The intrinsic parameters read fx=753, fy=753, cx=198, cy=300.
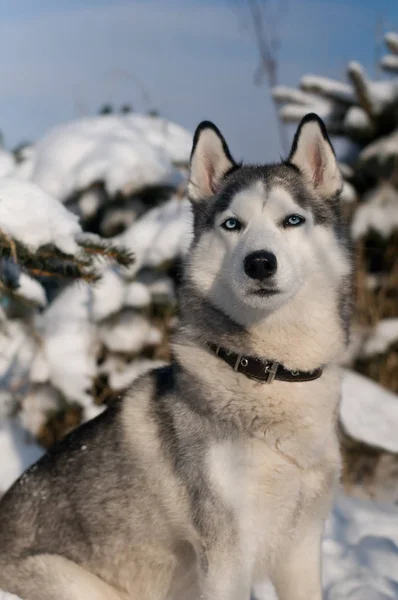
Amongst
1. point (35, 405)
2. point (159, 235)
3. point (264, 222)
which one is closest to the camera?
point (264, 222)

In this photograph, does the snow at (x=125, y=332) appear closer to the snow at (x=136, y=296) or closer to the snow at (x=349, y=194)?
the snow at (x=136, y=296)

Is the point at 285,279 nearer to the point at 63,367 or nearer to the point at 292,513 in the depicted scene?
the point at 292,513

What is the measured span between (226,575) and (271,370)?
2.33 ft

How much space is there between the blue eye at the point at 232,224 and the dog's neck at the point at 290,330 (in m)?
0.28

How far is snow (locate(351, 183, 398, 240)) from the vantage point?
263 inches

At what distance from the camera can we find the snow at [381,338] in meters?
6.61

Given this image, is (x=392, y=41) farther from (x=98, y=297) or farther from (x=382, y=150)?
(x=98, y=297)

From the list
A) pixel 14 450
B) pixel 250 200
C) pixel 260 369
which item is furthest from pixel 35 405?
pixel 250 200

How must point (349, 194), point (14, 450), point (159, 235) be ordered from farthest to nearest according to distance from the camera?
1. point (349, 194)
2. point (159, 235)
3. point (14, 450)

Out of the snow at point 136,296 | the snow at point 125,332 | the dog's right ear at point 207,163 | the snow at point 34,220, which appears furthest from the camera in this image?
the snow at point 125,332

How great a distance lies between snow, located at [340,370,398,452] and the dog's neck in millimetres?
3014

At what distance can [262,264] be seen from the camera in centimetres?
249

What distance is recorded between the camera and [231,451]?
2.54 metres

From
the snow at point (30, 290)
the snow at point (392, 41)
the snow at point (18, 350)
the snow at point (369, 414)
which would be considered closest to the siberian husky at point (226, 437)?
the snow at point (30, 290)
